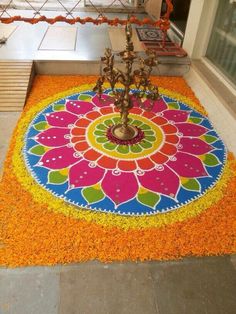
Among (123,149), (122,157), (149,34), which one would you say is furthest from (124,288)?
(149,34)

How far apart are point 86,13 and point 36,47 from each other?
2.25 meters

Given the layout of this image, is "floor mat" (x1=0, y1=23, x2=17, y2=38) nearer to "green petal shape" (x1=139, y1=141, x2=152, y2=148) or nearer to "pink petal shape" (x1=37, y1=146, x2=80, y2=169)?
"pink petal shape" (x1=37, y1=146, x2=80, y2=169)

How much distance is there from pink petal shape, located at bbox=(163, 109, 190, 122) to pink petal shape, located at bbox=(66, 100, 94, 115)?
2.72 feet

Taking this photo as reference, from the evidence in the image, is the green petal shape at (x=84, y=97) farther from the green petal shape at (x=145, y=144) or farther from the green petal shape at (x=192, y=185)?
the green petal shape at (x=192, y=185)

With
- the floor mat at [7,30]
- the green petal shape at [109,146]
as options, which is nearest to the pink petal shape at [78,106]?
the green petal shape at [109,146]

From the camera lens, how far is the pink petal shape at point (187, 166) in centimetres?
224

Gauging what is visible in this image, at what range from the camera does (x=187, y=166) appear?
2311 millimetres

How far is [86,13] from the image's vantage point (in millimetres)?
5547

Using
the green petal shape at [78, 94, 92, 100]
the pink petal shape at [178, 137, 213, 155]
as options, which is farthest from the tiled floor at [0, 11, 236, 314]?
the green petal shape at [78, 94, 92, 100]

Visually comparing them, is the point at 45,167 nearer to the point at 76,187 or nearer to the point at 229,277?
the point at 76,187

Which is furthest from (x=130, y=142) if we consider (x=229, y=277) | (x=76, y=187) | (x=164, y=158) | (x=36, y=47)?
(x=36, y=47)

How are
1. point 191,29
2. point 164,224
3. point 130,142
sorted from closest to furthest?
point 164,224, point 130,142, point 191,29

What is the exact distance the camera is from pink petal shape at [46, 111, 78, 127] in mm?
2717

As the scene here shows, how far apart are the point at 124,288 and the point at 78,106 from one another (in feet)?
6.62
